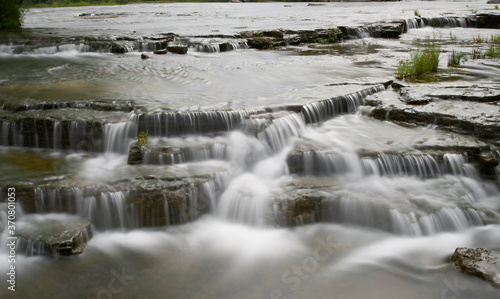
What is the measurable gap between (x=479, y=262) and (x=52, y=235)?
15.7 ft

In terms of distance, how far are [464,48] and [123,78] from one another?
10776mm

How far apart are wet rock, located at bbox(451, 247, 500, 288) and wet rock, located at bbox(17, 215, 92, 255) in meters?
4.28

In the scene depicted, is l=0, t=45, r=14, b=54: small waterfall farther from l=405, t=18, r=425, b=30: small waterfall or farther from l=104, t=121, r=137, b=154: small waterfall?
l=405, t=18, r=425, b=30: small waterfall

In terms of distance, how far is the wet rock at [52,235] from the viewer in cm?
487

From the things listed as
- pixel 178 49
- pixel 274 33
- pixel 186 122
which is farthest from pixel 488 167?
pixel 274 33

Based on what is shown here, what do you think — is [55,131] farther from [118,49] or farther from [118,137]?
[118,49]

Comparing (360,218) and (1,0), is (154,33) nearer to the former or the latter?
(1,0)

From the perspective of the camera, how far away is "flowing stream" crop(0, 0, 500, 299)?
4.71 metres

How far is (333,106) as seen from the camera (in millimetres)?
8492

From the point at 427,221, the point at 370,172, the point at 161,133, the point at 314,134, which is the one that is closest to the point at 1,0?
the point at 161,133

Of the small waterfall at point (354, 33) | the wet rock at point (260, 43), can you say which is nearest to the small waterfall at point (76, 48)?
the wet rock at point (260, 43)

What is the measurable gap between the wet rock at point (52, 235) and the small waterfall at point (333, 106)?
14.6ft

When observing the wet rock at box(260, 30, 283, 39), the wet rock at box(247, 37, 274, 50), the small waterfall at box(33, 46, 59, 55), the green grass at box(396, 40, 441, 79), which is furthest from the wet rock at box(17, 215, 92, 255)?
the wet rock at box(260, 30, 283, 39)

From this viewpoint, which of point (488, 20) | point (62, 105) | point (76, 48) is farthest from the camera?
point (488, 20)
